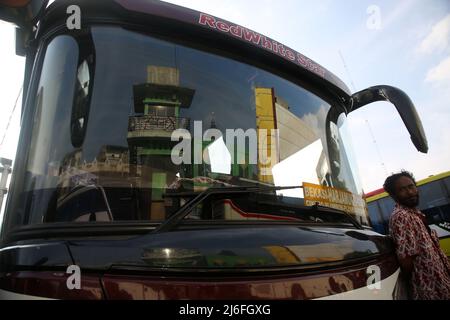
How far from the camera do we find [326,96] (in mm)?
2447

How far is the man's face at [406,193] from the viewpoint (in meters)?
2.24

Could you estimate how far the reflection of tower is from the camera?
1.50 m

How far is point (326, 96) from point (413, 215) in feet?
3.15

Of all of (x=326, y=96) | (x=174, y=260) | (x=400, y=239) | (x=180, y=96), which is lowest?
(x=174, y=260)

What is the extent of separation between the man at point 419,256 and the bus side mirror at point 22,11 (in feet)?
7.60

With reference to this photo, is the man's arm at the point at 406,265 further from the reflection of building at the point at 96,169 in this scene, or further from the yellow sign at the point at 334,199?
the reflection of building at the point at 96,169

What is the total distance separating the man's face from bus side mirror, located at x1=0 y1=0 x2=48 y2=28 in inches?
94.3

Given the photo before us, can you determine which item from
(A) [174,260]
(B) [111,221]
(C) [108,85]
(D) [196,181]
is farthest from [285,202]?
(C) [108,85]

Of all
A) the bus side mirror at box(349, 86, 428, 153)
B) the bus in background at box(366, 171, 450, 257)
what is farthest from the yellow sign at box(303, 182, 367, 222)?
the bus in background at box(366, 171, 450, 257)
